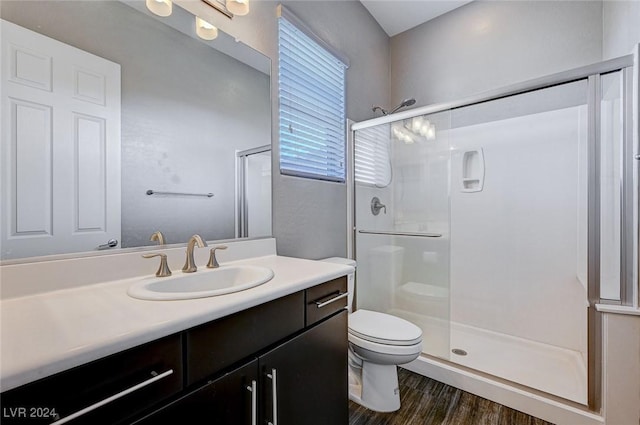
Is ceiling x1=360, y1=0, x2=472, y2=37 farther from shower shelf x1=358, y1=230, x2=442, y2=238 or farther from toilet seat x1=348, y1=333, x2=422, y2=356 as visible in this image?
toilet seat x1=348, y1=333, x2=422, y2=356

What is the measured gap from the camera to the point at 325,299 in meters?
1.15

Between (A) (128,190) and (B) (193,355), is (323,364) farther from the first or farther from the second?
(A) (128,190)

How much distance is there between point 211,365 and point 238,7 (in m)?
1.54

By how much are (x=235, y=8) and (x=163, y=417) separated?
1628 millimetres

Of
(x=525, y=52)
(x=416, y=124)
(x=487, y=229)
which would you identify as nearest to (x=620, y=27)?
(x=525, y=52)

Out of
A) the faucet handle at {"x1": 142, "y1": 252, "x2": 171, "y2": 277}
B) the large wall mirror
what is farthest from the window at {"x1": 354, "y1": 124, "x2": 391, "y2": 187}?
the faucet handle at {"x1": 142, "y1": 252, "x2": 171, "y2": 277}

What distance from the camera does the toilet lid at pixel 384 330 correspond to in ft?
4.98

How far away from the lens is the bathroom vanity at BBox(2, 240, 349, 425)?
20.5 inches

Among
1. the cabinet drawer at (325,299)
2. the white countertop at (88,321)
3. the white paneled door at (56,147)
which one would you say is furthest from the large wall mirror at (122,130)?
the cabinet drawer at (325,299)

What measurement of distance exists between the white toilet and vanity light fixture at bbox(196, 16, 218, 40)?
65.5 inches

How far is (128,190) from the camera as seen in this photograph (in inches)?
42.3

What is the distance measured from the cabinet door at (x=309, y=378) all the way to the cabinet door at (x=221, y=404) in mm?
48

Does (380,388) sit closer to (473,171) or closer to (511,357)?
(511,357)

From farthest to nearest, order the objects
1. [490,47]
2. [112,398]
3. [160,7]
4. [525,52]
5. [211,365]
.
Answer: [490,47], [525,52], [160,7], [211,365], [112,398]
